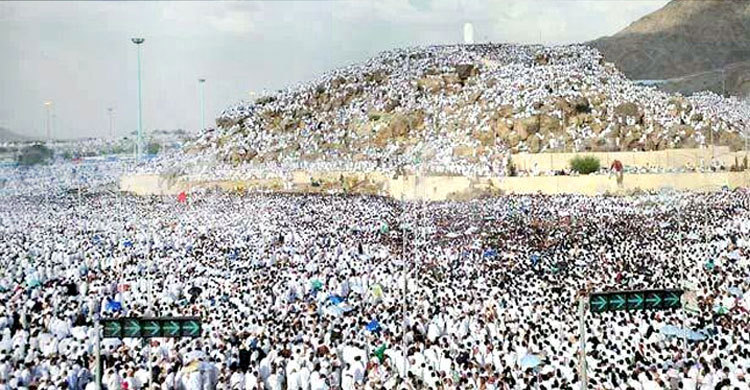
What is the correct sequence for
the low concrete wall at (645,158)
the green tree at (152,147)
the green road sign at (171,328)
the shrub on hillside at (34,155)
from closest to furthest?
the green road sign at (171,328) < the low concrete wall at (645,158) < the shrub on hillside at (34,155) < the green tree at (152,147)

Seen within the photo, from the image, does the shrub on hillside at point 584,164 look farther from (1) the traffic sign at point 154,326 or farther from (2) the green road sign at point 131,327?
(2) the green road sign at point 131,327

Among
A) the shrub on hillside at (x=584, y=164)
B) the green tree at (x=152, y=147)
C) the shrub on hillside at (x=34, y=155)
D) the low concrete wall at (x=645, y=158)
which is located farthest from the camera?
the green tree at (x=152, y=147)

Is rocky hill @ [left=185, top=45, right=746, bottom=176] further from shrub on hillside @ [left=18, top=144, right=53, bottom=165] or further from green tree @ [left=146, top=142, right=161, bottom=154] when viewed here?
green tree @ [left=146, top=142, right=161, bottom=154]

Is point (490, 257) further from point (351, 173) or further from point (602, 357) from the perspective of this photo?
point (351, 173)

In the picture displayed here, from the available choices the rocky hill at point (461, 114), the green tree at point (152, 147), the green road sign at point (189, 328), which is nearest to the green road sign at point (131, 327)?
the green road sign at point (189, 328)

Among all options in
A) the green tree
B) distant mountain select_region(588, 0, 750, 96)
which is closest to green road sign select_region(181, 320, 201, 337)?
the green tree

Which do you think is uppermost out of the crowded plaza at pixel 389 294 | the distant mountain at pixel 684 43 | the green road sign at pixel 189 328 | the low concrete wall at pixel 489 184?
the distant mountain at pixel 684 43

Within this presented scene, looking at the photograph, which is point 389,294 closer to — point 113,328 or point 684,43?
point 113,328
